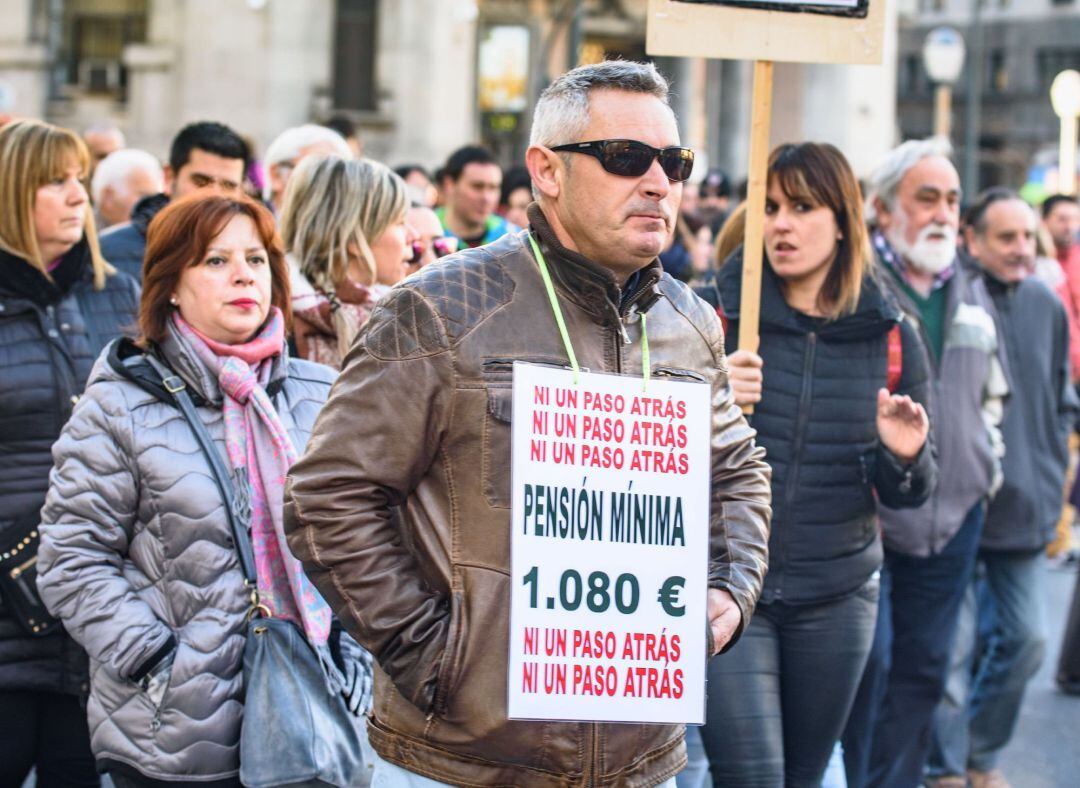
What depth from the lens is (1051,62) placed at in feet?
232

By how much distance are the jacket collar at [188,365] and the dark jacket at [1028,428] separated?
407 centimetres

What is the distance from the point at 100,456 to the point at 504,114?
90.0ft

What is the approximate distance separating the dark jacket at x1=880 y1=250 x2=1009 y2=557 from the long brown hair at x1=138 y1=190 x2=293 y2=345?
2.74m

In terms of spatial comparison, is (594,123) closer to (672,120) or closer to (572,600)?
(672,120)

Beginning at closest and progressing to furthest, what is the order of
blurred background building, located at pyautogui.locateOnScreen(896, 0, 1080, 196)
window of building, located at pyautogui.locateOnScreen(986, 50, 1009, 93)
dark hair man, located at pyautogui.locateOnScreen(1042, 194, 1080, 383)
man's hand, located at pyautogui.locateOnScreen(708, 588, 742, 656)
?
man's hand, located at pyautogui.locateOnScreen(708, 588, 742, 656) → dark hair man, located at pyautogui.locateOnScreen(1042, 194, 1080, 383) → blurred background building, located at pyautogui.locateOnScreen(896, 0, 1080, 196) → window of building, located at pyautogui.locateOnScreen(986, 50, 1009, 93)

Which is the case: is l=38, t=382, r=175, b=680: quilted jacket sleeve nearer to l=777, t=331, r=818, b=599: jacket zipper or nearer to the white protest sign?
the white protest sign

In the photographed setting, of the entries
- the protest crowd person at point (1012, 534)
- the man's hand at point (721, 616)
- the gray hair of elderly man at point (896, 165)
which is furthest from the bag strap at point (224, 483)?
the protest crowd person at point (1012, 534)

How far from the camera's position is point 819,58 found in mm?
4953

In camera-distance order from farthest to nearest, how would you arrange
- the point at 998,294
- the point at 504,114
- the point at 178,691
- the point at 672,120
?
the point at 504,114, the point at 998,294, the point at 178,691, the point at 672,120

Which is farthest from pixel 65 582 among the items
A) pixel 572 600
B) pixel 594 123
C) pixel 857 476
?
pixel 857 476

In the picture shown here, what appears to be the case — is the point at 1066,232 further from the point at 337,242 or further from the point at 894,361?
the point at 337,242

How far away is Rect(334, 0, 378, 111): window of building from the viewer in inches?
1046

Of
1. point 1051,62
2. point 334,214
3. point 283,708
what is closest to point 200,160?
point 334,214

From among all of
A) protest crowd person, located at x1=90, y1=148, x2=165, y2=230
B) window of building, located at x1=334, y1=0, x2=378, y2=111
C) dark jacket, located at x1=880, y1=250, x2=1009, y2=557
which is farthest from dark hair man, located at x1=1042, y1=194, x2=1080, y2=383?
window of building, located at x1=334, y1=0, x2=378, y2=111
